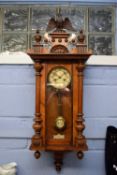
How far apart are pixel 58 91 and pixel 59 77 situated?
63 mm

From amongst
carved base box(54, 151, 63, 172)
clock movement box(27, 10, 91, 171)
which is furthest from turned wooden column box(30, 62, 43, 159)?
carved base box(54, 151, 63, 172)

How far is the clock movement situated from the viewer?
4.17ft

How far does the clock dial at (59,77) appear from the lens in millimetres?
1292

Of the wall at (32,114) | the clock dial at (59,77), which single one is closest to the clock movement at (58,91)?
the clock dial at (59,77)

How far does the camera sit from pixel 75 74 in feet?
4.26

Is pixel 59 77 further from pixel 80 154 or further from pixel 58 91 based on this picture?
pixel 80 154

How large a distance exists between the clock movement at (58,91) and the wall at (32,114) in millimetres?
128

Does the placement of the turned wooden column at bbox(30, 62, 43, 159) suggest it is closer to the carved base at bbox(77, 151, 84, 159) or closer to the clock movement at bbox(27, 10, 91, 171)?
the clock movement at bbox(27, 10, 91, 171)

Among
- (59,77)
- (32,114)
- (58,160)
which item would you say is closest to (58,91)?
(59,77)

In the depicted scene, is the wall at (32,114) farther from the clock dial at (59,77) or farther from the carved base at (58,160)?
the clock dial at (59,77)

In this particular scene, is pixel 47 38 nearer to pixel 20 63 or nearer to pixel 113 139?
pixel 20 63

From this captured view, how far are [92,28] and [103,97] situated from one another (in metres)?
0.52

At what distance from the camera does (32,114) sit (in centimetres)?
141

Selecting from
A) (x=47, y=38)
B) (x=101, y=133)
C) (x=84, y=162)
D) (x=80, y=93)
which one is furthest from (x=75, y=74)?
(x=84, y=162)
